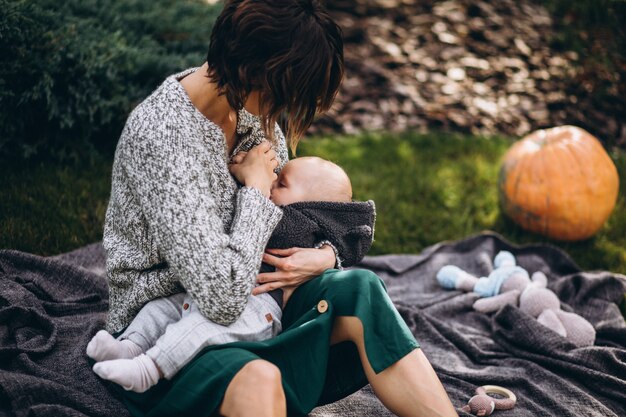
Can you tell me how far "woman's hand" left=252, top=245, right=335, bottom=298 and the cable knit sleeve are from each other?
0.67ft

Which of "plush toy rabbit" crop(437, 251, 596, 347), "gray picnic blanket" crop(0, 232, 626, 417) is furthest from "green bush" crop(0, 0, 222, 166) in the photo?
"plush toy rabbit" crop(437, 251, 596, 347)

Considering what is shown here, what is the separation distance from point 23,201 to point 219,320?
2.06m

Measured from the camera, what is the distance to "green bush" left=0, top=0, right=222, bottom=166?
12.4 ft

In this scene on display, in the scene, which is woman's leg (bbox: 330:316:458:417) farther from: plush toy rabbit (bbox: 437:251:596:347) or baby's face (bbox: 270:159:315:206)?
plush toy rabbit (bbox: 437:251:596:347)

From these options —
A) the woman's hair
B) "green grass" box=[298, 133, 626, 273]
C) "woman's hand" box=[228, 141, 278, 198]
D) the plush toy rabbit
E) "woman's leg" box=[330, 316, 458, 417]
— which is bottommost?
"green grass" box=[298, 133, 626, 273]

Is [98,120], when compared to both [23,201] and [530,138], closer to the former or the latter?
[23,201]

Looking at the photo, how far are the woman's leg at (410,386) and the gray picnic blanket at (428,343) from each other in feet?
1.58

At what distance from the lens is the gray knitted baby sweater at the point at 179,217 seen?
218 centimetres

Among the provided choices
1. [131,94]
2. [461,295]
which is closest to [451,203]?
[461,295]

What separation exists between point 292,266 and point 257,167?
38 centimetres

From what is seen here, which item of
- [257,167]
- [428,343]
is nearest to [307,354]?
[257,167]

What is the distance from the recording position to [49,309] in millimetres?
3100

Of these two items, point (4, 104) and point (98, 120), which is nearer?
point (4, 104)

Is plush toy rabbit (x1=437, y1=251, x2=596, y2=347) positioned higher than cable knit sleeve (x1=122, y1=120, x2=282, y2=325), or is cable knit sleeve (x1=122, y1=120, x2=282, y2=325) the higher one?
cable knit sleeve (x1=122, y1=120, x2=282, y2=325)
